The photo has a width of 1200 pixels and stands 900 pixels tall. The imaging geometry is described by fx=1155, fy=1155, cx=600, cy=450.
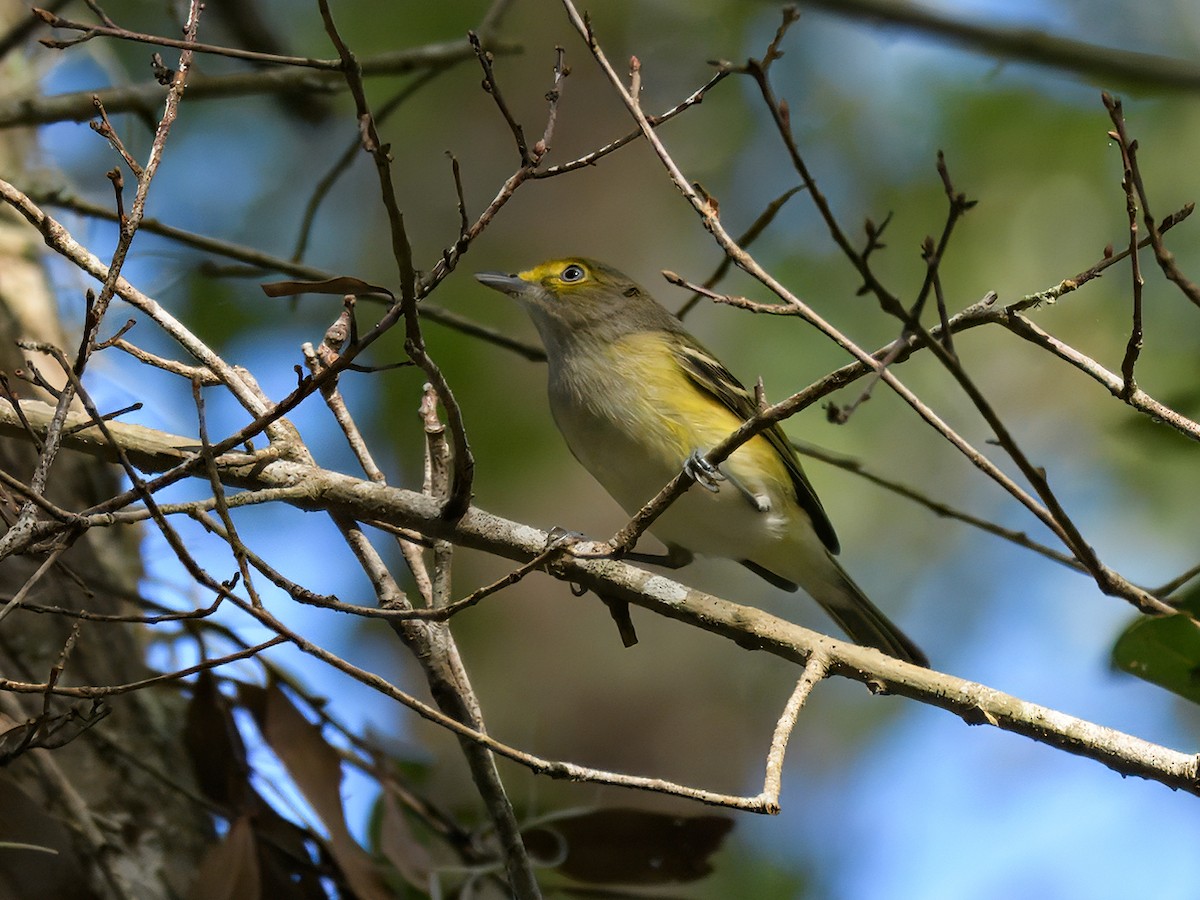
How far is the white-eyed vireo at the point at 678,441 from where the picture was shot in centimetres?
420

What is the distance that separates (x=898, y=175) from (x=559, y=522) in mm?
4317

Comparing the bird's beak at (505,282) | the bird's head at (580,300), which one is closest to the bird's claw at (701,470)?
the bird's head at (580,300)

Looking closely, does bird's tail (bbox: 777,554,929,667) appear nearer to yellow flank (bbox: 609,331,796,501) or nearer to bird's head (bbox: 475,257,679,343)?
yellow flank (bbox: 609,331,796,501)

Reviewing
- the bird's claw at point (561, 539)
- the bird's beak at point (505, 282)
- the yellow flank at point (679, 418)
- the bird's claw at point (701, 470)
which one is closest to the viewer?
the bird's claw at point (561, 539)

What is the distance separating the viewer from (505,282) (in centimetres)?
480

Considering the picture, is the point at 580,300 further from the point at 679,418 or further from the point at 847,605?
the point at 847,605

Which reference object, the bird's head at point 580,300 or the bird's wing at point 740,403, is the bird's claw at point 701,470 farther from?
the bird's head at point 580,300

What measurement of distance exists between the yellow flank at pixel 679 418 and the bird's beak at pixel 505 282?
21.7 inches

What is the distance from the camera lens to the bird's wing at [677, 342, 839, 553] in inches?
179

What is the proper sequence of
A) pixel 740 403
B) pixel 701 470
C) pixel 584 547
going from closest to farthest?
1. pixel 584 547
2. pixel 701 470
3. pixel 740 403

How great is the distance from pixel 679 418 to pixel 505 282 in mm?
1080

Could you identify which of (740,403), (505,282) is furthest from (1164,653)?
(505,282)

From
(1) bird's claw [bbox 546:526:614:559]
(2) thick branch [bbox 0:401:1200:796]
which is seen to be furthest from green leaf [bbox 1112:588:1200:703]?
(1) bird's claw [bbox 546:526:614:559]

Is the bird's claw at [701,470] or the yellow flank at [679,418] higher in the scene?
the yellow flank at [679,418]
